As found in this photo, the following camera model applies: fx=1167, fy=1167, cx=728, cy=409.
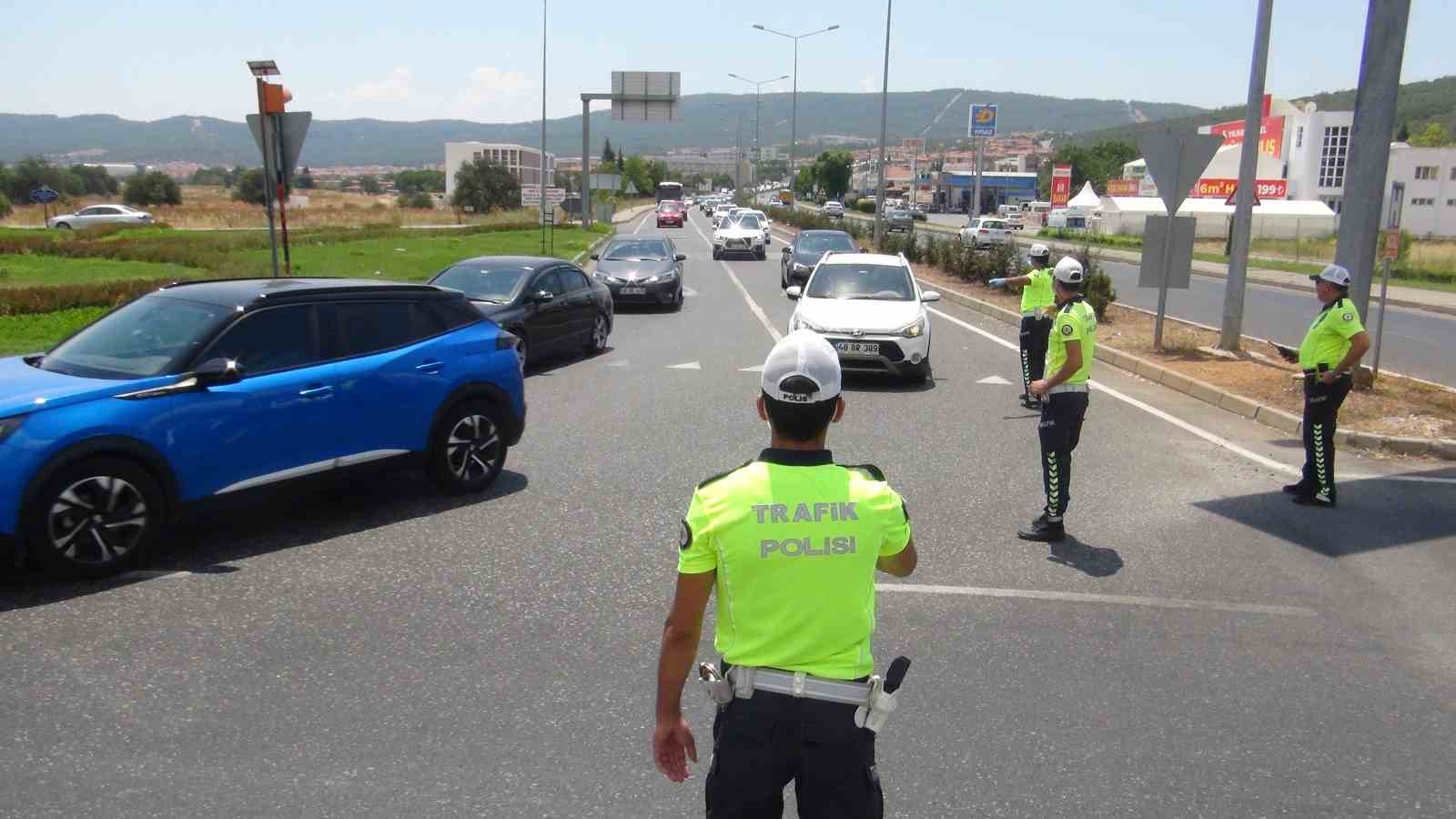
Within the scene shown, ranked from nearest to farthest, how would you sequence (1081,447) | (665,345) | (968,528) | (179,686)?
1. (179,686)
2. (968,528)
3. (1081,447)
4. (665,345)

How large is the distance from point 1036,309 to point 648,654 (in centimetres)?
810

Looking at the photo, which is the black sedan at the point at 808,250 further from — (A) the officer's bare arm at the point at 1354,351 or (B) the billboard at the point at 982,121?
(B) the billboard at the point at 982,121

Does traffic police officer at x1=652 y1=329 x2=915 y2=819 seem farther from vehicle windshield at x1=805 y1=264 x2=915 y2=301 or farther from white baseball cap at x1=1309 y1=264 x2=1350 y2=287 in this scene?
vehicle windshield at x1=805 y1=264 x2=915 y2=301

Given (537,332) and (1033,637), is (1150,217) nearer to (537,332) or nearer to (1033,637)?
(537,332)

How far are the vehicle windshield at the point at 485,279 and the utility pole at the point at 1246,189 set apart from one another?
31.3ft

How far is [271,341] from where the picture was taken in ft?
23.8

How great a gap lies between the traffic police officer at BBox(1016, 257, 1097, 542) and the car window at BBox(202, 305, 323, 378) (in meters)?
4.63

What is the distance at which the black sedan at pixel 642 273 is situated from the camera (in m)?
24.0

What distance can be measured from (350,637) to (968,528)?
4013 millimetres

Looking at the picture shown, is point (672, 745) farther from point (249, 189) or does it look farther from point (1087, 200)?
point (249, 189)

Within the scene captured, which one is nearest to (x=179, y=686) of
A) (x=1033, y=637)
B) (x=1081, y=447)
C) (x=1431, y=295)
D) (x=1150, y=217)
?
(x=1033, y=637)

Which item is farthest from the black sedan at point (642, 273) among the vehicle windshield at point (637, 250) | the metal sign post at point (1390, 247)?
the metal sign post at point (1390, 247)

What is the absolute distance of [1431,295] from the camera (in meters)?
32.2

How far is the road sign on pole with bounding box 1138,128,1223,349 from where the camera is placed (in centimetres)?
1519
